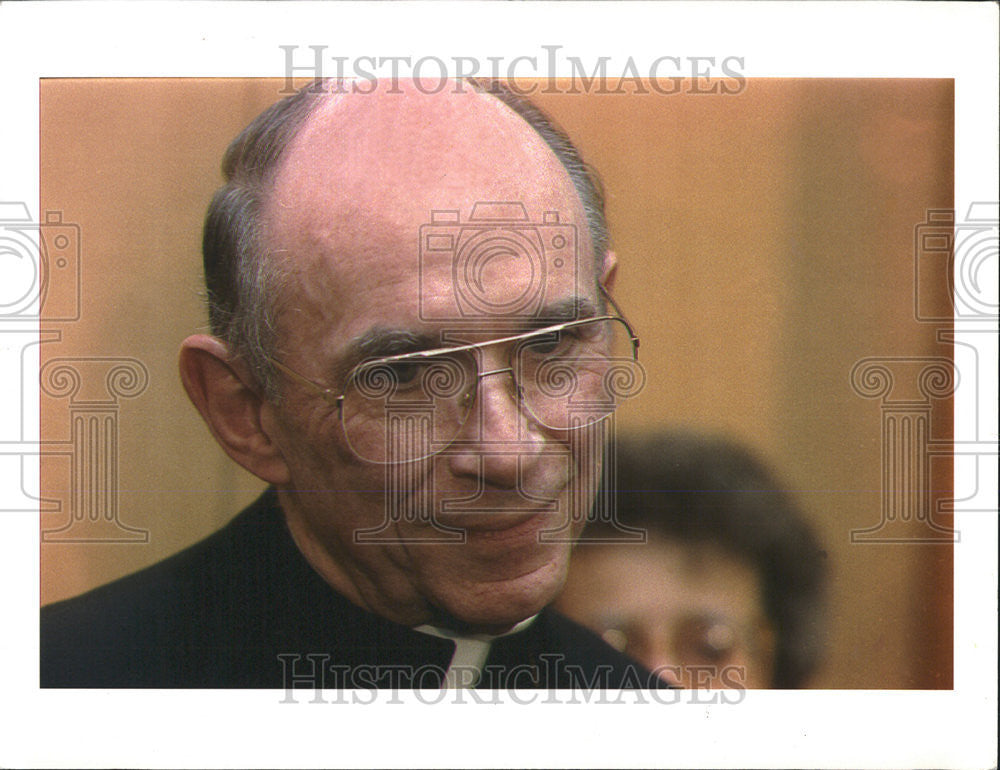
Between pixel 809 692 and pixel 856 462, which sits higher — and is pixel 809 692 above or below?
below

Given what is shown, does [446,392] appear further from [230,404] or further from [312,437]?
[230,404]

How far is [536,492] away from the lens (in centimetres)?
198

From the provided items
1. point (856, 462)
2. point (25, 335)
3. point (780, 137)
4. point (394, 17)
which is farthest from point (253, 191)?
point (856, 462)

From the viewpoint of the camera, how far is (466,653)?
2.06 meters

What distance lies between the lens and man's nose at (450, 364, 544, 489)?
1.91 meters

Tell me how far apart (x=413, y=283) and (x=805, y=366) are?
2.95ft

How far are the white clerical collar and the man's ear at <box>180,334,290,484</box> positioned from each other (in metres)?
0.49

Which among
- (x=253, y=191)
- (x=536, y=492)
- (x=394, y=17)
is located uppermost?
(x=394, y=17)

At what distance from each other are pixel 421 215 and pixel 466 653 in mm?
960

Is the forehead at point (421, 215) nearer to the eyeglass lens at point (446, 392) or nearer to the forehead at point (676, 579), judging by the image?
the eyeglass lens at point (446, 392)

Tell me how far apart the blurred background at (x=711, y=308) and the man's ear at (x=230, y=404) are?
0.03 m

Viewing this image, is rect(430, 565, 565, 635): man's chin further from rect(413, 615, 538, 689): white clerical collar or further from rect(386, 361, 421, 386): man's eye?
rect(386, 361, 421, 386): man's eye

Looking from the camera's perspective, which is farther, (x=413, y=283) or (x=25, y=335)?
(x=25, y=335)

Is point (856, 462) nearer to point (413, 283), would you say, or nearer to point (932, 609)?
point (932, 609)
